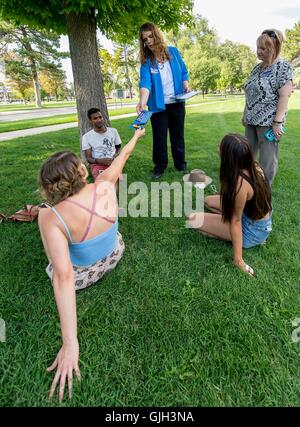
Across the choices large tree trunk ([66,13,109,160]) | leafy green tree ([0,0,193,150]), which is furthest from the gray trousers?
large tree trunk ([66,13,109,160])

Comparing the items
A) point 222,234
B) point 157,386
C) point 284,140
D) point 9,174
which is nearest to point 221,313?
point 157,386

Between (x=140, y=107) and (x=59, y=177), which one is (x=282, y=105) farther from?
(x=59, y=177)

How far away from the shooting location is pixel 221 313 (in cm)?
184

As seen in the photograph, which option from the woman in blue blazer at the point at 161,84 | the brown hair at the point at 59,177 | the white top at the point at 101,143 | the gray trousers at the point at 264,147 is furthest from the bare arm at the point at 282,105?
the brown hair at the point at 59,177

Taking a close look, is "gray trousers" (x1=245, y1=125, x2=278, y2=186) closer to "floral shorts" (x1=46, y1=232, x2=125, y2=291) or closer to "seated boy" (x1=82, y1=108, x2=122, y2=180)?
"seated boy" (x1=82, y1=108, x2=122, y2=180)

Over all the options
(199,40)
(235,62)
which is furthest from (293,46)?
(199,40)

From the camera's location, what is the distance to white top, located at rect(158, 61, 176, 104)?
3.80m

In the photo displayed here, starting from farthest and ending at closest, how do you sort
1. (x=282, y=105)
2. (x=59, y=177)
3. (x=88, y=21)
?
(x=88, y=21)
(x=282, y=105)
(x=59, y=177)

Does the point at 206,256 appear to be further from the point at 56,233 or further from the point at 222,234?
the point at 56,233

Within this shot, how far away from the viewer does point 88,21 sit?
3988 mm

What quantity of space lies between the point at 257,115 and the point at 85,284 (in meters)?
2.64

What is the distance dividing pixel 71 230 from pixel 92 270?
535 millimetres

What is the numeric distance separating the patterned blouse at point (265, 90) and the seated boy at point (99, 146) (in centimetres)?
177

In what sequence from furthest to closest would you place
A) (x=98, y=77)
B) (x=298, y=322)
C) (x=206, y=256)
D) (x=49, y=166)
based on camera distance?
1. (x=98, y=77)
2. (x=206, y=256)
3. (x=298, y=322)
4. (x=49, y=166)
